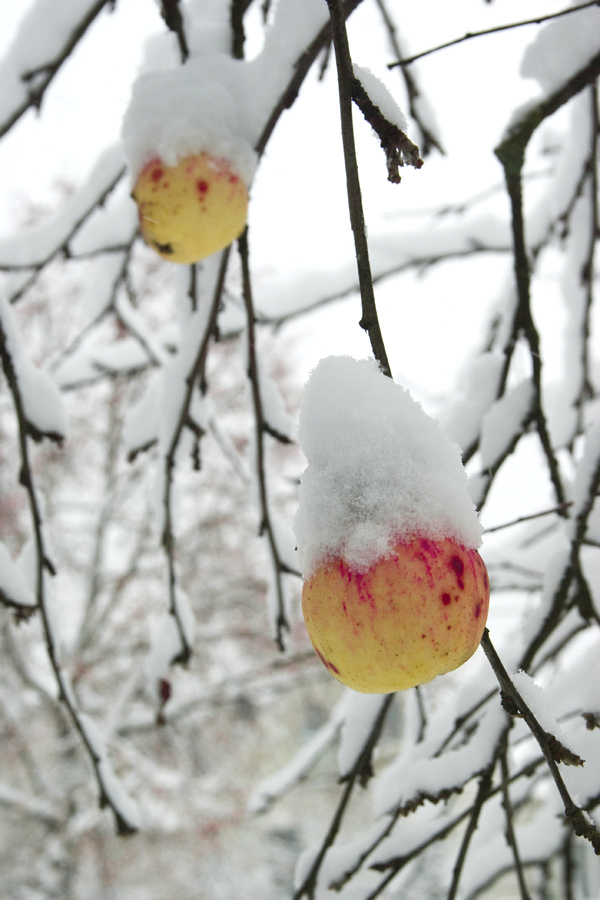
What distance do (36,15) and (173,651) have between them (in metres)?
0.76

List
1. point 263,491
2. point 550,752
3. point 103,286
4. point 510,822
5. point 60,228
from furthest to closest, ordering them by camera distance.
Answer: point 103,286 → point 60,228 → point 263,491 → point 510,822 → point 550,752

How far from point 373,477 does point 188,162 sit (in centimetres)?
38

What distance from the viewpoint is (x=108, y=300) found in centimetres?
106

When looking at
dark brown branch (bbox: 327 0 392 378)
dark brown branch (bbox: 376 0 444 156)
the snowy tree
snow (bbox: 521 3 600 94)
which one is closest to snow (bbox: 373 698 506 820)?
the snowy tree

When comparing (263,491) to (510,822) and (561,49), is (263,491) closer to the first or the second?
(510,822)

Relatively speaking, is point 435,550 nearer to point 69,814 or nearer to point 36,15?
point 36,15

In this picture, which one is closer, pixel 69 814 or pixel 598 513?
pixel 598 513

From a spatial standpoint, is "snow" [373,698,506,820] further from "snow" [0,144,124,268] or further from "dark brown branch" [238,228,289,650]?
"snow" [0,144,124,268]

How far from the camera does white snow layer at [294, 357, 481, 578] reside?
0.32 meters

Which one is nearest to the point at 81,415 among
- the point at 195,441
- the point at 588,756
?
the point at 195,441

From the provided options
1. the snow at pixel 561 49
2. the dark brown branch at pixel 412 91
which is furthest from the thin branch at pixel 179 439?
the dark brown branch at pixel 412 91

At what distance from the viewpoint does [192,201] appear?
540 millimetres

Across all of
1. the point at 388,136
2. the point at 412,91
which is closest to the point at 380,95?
the point at 388,136

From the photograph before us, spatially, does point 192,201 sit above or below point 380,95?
above
